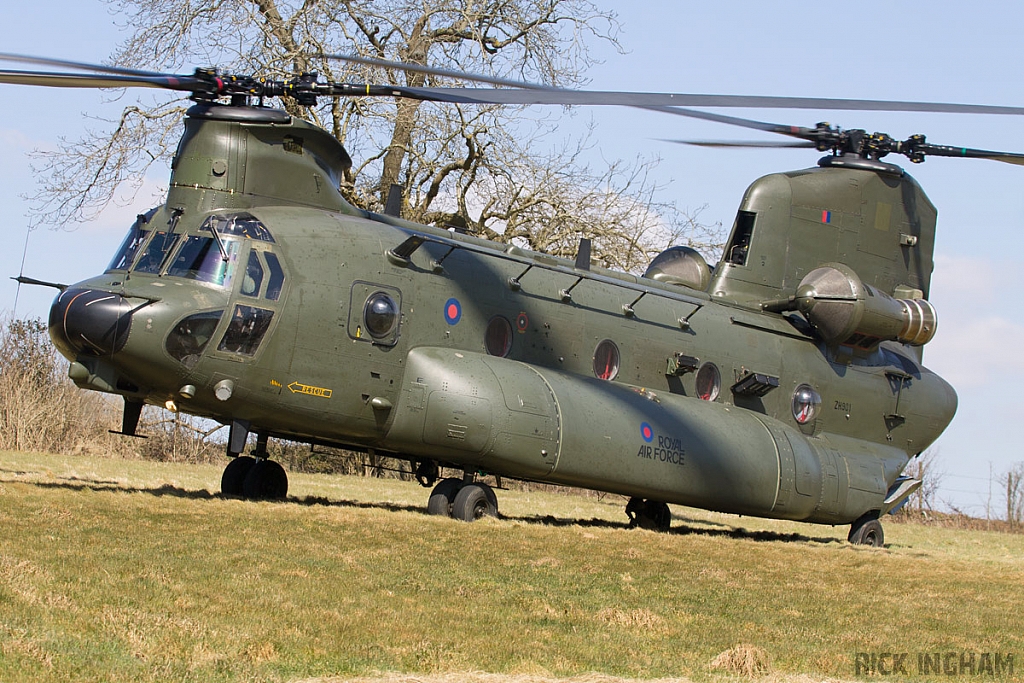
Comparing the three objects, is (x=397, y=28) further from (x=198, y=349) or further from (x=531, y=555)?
(x=531, y=555)

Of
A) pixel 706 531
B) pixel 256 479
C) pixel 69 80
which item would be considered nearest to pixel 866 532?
pixel 706 531

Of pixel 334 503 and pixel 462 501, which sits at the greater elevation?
pixel 462 501

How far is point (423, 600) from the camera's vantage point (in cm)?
963

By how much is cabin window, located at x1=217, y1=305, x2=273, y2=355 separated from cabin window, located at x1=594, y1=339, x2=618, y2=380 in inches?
211

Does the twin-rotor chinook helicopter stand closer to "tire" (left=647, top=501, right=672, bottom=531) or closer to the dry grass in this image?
"tire" (left=647, top=501, right=672, bottom=531)

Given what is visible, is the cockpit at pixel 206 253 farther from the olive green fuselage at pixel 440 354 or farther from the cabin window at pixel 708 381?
the cabin window at pixel 708 381

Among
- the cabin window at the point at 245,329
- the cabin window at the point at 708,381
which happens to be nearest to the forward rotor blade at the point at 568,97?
the cabin window at the point at 245,329

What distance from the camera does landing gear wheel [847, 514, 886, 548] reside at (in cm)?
1981

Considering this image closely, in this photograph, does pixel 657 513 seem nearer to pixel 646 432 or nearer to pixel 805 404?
pixel 646 432

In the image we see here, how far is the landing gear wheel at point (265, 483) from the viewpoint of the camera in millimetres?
16000

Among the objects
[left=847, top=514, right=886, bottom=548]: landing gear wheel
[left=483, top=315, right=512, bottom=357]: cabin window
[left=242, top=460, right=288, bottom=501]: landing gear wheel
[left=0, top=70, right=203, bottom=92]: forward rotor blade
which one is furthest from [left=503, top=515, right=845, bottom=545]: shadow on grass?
[left=0, top=70, right=203, bottom=92]: forward rotor blade

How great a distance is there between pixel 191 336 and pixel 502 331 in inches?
173

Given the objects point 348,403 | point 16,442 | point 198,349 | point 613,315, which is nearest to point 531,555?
point 348,403

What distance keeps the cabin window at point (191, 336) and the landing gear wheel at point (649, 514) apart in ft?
25.8
